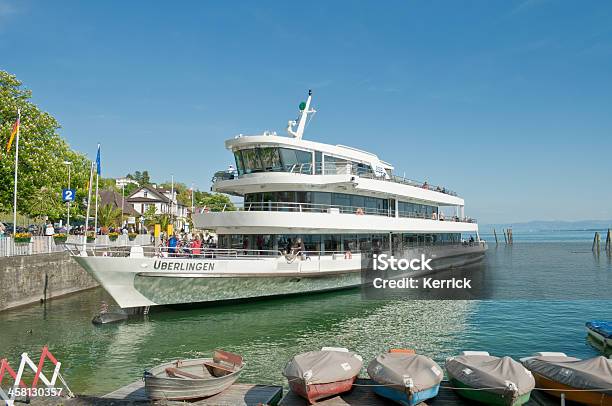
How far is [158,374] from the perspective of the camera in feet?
29.0

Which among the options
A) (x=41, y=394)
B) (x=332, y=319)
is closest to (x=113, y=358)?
(x=41, y=394)

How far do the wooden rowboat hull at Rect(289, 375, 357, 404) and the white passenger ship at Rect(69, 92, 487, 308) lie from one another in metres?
10.2

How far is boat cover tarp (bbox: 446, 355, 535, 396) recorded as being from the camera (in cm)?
787

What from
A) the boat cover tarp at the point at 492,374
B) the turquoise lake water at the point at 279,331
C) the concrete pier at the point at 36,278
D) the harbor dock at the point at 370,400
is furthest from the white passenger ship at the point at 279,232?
the boat cover tarp at the point at 492,374

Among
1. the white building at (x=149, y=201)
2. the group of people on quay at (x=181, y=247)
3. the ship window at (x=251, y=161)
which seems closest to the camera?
the group of people on quay at (x=181, y=247)

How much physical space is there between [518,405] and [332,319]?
10499 millimetres

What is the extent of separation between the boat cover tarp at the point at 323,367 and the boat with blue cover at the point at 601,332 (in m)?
9.36

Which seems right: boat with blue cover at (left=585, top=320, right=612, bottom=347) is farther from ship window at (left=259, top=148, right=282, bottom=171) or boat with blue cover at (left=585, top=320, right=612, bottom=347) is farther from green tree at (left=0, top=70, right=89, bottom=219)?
green tree at (left=0, top=70, right=89, bottom=219)

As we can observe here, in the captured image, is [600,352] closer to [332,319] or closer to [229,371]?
[332,319]

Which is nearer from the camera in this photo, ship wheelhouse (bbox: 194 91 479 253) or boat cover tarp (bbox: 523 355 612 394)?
boat cover tarp (bbox: 523 355 612 394)

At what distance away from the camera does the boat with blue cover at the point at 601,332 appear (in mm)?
13922

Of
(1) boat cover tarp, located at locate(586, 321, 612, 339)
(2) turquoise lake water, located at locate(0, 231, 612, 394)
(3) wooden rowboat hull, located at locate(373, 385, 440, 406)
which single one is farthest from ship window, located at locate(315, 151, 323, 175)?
(3) wooden rowboat hull, located at locate(373, 385, 440, 406)

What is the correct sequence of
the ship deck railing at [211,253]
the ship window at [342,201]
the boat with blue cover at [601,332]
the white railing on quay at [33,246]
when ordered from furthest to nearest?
the ship window at [342,201] → the white railing on quay at [33,246] → the ship deck railing at [211,253] → the boat with blue cover at [601,332]

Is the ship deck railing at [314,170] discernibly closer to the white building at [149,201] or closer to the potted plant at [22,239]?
the potted plant at [22,239]
